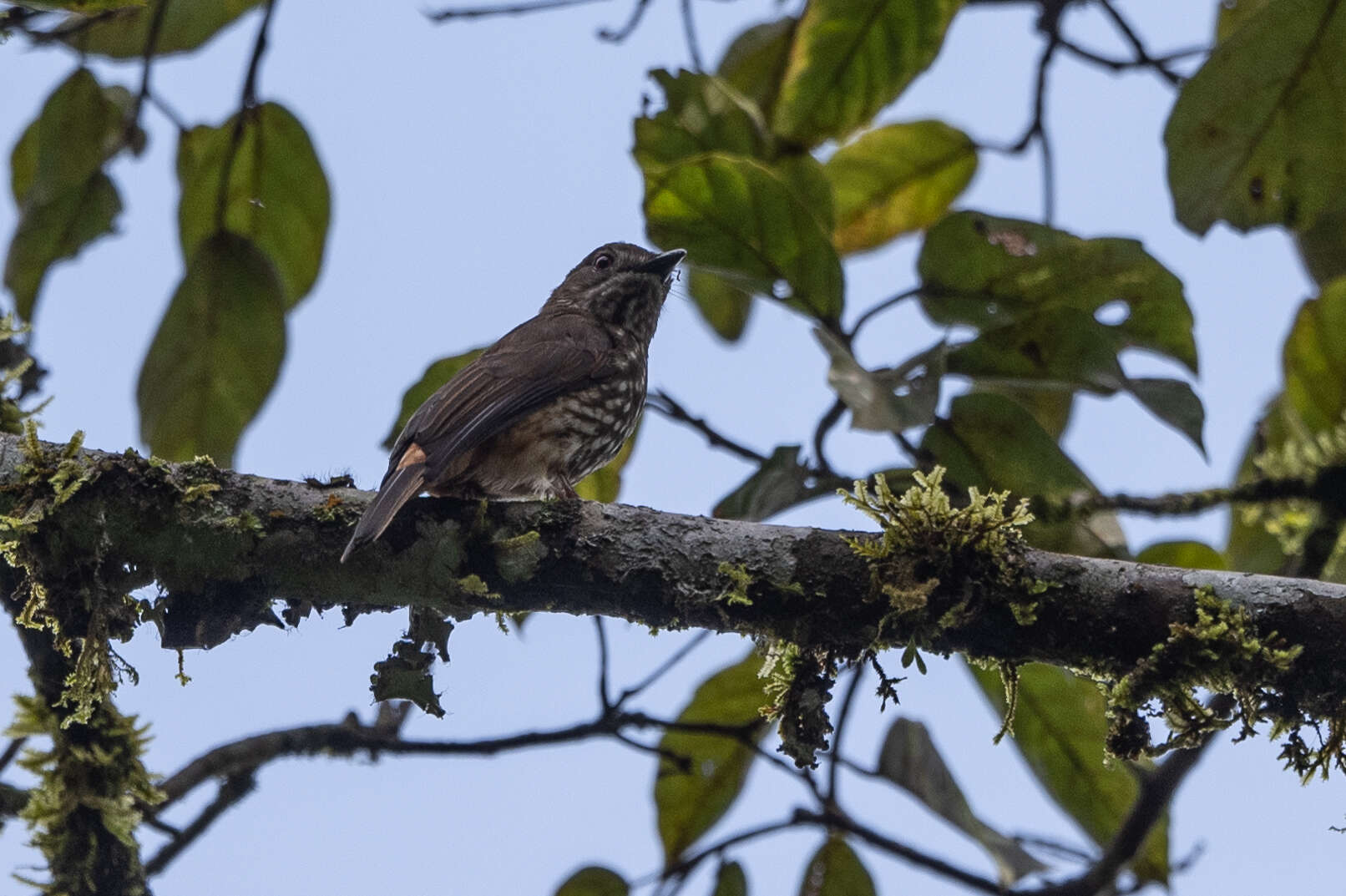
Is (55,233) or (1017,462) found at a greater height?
(55,233)

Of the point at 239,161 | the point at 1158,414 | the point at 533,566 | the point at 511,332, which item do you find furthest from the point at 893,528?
the point at 239,161

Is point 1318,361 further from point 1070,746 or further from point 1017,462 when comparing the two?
point 1070,746

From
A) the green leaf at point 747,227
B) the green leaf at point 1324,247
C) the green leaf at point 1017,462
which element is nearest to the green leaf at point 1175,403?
the green leaf at point 1017,462

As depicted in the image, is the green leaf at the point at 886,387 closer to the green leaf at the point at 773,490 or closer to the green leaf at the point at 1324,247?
the green leaf at the point at 773,490

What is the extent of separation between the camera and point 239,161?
4227mm

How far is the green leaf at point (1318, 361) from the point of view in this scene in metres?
3.60

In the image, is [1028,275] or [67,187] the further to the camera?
[67,187]

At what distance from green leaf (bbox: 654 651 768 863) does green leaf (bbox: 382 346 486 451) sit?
1.15 metres

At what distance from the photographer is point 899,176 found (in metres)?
4.57

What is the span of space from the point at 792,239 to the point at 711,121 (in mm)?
795

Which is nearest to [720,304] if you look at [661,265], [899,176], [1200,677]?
[661,265]

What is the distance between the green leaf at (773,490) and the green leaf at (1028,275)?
0.60m

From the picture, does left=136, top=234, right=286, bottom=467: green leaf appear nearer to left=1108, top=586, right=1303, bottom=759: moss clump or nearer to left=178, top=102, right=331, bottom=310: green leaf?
left=178, top=102, right=331, bottom=310: green leaf

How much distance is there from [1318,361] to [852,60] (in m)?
1.59
